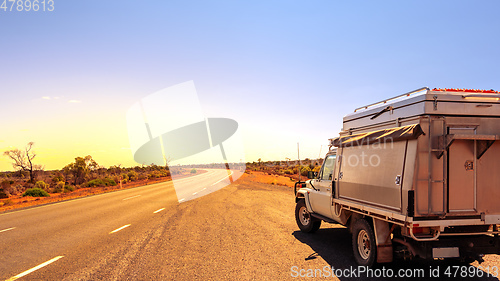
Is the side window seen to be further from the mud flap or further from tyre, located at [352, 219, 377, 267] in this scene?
the mud flap

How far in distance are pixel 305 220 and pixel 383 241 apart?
3.85 metres

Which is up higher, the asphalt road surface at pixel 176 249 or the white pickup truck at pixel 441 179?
the white pickup truck at pixel 441 179

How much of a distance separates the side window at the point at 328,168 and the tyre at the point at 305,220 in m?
1.31

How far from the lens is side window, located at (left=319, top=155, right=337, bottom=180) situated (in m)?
7.91

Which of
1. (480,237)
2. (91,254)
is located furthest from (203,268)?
(480,237)

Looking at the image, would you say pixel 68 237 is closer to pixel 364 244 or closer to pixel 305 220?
pixel 305 220

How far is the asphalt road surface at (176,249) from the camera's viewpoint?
18.6ft

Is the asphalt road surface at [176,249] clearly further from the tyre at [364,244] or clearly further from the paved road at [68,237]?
the tyre at [364,244]

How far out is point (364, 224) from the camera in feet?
20.1

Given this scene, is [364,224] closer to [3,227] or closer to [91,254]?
[91,254]

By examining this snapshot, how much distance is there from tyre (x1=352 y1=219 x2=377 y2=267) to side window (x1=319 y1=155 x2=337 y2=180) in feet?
5.46

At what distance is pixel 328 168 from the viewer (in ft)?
26.6

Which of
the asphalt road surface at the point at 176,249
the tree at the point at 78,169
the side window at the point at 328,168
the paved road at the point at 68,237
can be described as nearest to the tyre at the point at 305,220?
the asphalt road surface at the point at 176,249

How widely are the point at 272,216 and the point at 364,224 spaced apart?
6.18 meters
